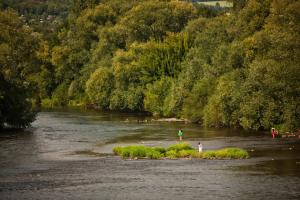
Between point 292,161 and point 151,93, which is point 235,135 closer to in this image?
point 292,161

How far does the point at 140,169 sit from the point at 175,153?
893 centimetres

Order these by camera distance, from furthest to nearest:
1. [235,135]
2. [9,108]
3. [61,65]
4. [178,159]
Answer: [61,65]
[9,108]
[235,135]
[178,159]

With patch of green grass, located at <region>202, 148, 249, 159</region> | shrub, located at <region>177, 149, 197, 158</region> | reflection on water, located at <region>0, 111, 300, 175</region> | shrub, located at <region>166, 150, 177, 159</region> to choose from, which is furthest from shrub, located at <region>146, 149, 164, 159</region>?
reflection on water, located at <region>0, 111, 300, 175</region>

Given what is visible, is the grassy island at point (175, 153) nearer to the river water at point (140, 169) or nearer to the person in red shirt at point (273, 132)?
the river water at point (140, 169)

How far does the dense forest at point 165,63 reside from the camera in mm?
101062

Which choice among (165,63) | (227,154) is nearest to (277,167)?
(227,154)

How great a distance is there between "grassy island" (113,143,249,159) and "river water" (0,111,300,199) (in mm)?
2030

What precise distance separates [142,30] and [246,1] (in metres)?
42.9

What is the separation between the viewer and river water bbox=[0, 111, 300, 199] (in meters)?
61.4

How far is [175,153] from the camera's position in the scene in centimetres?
8062

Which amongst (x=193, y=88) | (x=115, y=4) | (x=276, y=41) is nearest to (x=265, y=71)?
(x=276, y=41)

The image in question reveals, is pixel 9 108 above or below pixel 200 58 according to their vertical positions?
below

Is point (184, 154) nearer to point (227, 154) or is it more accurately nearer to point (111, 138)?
point (227, 154)

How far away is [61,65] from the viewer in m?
186
